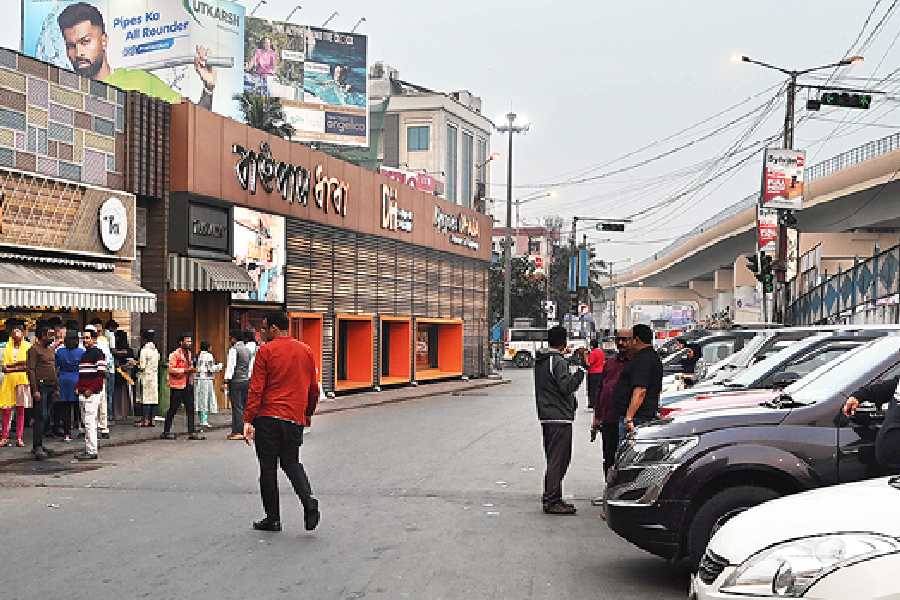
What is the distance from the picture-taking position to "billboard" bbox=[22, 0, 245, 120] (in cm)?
6588

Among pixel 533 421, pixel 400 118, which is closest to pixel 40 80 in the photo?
pixel 533 421

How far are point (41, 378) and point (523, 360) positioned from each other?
52851 millimetres

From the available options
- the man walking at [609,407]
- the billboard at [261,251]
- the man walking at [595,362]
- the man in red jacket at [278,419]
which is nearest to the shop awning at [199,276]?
the billboard at [261,251]

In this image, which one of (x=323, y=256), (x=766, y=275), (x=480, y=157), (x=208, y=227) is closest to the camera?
(x=208, y=227)

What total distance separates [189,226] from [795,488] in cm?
1834

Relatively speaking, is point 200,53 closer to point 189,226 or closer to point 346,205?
point 346,205

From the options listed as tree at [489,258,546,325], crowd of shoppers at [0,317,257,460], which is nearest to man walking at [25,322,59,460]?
crowd of shoppers at [0,317,257,460]

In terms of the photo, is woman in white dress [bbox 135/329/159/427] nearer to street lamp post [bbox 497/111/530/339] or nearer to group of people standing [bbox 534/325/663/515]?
group of people standing [bbox 534/325/663/515]

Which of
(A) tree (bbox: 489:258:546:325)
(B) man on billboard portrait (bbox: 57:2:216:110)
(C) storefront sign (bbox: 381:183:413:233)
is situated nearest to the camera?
(C) storefront sign (bbox: 381:183:413:233)

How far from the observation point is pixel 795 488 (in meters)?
7.10

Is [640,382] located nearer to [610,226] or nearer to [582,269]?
[610,226]

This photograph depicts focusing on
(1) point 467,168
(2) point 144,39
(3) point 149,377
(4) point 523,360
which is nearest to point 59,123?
(3) point 149,377

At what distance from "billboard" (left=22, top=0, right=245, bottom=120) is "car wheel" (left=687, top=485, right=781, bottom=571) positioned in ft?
205

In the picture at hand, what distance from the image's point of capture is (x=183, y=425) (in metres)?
20.8
